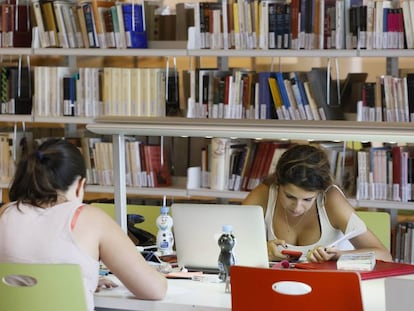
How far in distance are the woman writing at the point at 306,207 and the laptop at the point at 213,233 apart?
0.37m

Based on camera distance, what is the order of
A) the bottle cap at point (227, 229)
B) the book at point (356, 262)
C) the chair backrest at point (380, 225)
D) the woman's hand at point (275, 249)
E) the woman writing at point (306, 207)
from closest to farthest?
the bottle cap at point (227, 229), the book at point (356, 262), the woman's hand at point (275, 249), the woman writing at point (306, 207), the chair backrest at point (380, 225)

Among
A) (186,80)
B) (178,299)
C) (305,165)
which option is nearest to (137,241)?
(305,165)

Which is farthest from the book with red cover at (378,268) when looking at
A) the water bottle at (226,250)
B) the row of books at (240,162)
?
the row of books at (240,162)

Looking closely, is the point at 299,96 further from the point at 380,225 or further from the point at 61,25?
the point at 61,25

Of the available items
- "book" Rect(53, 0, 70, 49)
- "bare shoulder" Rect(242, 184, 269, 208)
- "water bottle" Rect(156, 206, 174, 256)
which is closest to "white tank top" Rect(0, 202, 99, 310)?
"water bottle" Rect(156, 206, 174, 256)

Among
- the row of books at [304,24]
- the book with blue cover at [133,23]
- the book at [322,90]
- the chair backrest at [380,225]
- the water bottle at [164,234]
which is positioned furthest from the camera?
the book with blue cover at [133,23]

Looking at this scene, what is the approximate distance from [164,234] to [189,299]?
723 millimetres

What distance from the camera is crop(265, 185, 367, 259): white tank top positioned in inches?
144

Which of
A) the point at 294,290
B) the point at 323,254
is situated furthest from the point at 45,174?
the point at 323,254

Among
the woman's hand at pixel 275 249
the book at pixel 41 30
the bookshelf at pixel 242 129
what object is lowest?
the woman's hand at pixel 275 249

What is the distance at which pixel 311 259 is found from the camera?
3330mm

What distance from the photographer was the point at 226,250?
3107 mm

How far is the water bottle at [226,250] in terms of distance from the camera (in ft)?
10.2

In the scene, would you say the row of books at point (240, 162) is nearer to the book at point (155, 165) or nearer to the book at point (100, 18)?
the book at point (155, 165)
